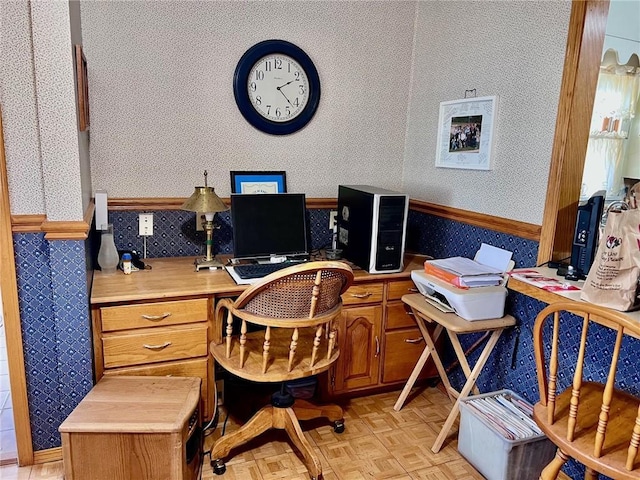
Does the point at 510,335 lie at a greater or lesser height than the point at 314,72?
lesser

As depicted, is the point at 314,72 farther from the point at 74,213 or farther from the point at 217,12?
the point at 74,213

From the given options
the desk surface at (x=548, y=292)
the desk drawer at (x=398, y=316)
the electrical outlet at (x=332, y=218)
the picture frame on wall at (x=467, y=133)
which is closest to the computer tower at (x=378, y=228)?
the desk drawer at (x=398, y=316)

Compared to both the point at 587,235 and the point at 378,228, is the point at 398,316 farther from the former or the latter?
the point at 587,235

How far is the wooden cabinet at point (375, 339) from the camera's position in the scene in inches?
97.4

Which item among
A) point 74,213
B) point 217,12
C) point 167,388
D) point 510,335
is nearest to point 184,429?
point 167,388

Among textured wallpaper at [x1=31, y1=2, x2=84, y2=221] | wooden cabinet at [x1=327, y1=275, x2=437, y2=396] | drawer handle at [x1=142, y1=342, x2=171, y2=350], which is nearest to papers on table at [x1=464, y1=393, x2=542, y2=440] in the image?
wooden cabinet at [x1=327, y1=275, x2=437, y2=396]

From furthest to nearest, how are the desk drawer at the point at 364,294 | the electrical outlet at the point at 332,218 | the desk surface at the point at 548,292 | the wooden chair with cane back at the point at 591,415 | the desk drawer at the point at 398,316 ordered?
1. the electrical outlet at the point at 332,218
2. the desk drawer at the point at 398,316
3. the desk drawer at the point at 364,294
4. the desk surface at the point at 548,292
5. the wooden chair with cane back at the point at 591,415

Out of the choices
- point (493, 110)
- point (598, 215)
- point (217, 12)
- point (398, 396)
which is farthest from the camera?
point (398, 396)

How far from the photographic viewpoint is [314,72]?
2734 millimetres

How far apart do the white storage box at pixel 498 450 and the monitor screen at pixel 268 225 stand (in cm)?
120

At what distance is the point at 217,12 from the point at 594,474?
2641mm

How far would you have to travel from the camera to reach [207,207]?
7.70 ft

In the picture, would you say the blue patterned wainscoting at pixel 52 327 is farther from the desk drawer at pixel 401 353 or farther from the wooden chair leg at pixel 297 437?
the desk drawer at pixel 401 353

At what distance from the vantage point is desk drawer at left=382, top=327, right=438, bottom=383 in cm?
260
